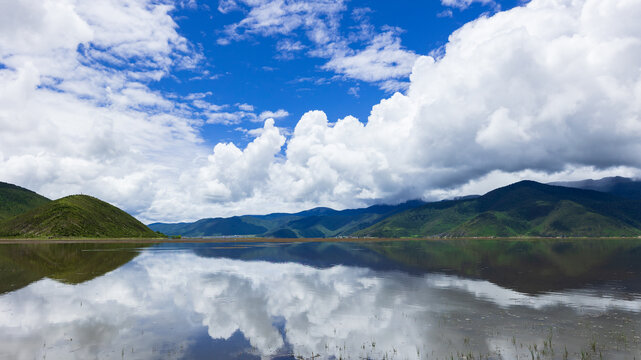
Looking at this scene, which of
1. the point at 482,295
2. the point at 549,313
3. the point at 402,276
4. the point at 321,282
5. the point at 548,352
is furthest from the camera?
the point at 402,276

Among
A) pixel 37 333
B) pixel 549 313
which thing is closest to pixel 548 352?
pixel 549 313

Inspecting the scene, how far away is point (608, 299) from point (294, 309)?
4457 cm

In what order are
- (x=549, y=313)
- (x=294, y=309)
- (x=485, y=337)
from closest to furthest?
(x=485, y=337) → (x=549, y=313) → (x=294, y=309)

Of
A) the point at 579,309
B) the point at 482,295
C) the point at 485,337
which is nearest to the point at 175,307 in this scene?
Result: the point at 485,337

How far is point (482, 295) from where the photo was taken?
52094 mm

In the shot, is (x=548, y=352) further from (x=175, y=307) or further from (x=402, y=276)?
(x=402, y=276)

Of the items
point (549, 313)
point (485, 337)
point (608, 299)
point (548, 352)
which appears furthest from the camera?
point (608, 299)

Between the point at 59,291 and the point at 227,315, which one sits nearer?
the point at 227,315

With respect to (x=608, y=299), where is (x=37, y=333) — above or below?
above

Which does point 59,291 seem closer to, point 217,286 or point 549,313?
point 217,286

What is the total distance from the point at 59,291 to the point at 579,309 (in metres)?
73.8

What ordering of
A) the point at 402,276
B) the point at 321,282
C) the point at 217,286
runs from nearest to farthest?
the point at 217,286
the point at 321,282
the point at 402,276

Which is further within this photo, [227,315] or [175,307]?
[175,307]

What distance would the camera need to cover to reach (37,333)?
3225 centimetres
